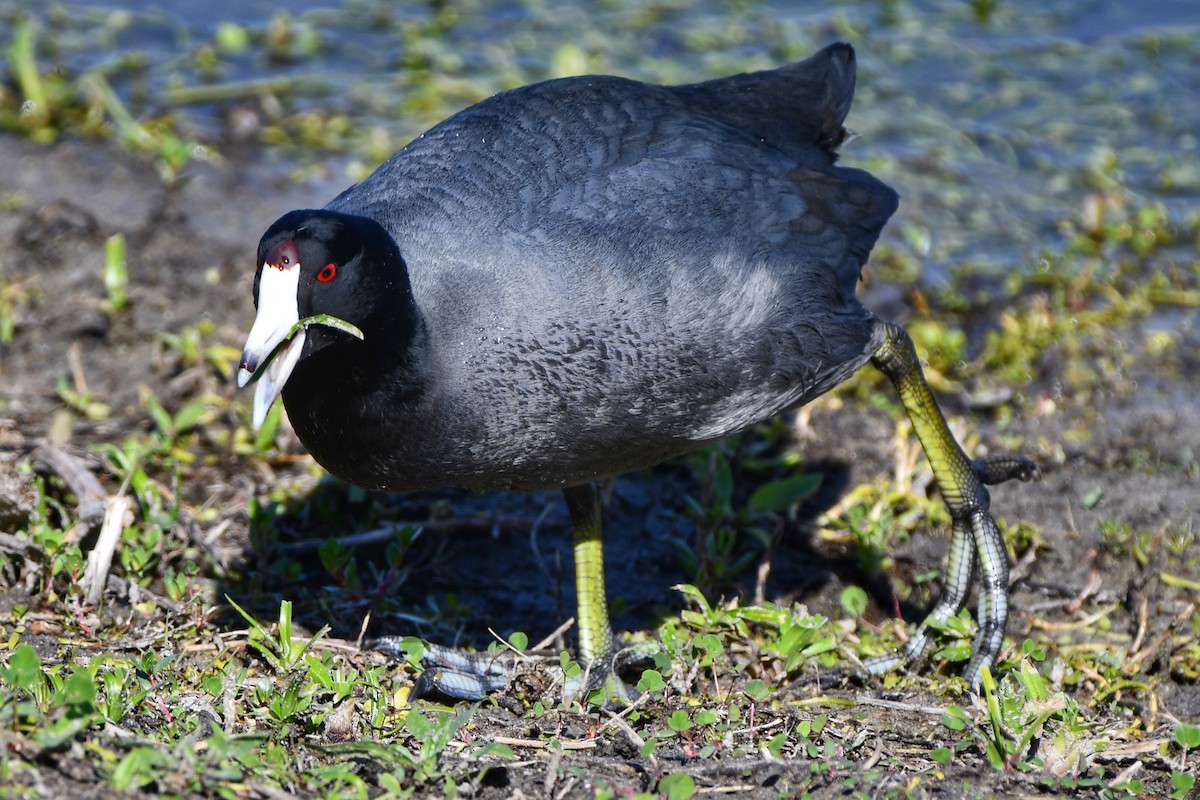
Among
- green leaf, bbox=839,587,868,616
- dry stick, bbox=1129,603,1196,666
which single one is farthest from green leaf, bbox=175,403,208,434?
dry stick, bbox=1129,603,1196,666

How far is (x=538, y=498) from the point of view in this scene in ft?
13.8

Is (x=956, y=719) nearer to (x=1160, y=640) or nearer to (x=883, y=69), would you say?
(x=1160, y=640)

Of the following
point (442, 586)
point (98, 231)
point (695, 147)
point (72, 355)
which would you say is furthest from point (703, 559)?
point (98, 231)

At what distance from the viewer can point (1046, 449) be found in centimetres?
425

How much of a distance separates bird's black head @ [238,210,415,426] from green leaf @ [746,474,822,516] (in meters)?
1.53

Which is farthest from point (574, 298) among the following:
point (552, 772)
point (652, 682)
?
point (552, 772)

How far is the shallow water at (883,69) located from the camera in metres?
5.77

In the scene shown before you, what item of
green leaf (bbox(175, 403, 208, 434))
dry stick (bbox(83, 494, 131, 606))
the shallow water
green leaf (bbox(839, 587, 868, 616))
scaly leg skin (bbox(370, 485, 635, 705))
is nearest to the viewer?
scaly leg skin (bbox(370, 485, 635, 705))

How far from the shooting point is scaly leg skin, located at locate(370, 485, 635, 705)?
3.07 meters

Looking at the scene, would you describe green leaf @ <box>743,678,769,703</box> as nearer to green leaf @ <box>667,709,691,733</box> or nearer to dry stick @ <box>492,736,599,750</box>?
green leaf @ <box>667,709,691,733</box>

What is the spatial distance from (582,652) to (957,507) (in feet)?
3.48

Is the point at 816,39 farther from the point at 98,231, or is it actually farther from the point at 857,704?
the point at 857,704

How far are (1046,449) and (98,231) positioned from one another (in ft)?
11.0

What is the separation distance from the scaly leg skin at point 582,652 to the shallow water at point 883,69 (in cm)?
235
